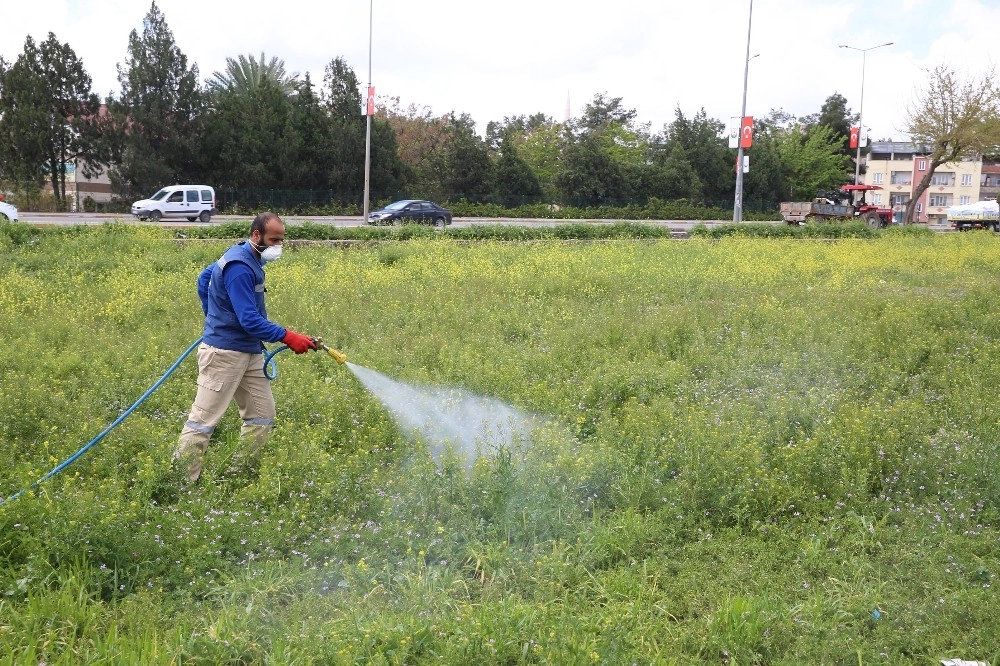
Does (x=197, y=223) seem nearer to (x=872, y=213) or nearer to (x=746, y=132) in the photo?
(x=746, y=132)

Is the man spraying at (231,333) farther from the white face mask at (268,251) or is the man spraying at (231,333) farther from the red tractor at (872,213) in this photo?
the red tractor at (872,213)

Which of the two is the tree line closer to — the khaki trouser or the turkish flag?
the turkish flag

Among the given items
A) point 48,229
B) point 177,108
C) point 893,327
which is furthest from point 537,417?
point 177,108

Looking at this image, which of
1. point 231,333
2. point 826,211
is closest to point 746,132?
point 826,211

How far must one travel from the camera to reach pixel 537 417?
7062 millimetres

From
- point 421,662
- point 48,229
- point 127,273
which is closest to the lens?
point 421,662

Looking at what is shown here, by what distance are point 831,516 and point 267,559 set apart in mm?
3576

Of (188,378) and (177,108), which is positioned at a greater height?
(177,108)

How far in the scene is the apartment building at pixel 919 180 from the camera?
82.2m

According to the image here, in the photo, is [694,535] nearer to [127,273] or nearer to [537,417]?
[537,417]

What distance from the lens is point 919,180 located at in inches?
3258

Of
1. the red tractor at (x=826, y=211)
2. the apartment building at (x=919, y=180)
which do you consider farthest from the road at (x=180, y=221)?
the apartment building at (x=919, y=180)

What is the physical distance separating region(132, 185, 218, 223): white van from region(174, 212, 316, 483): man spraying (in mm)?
26737

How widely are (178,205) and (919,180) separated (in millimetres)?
75546
